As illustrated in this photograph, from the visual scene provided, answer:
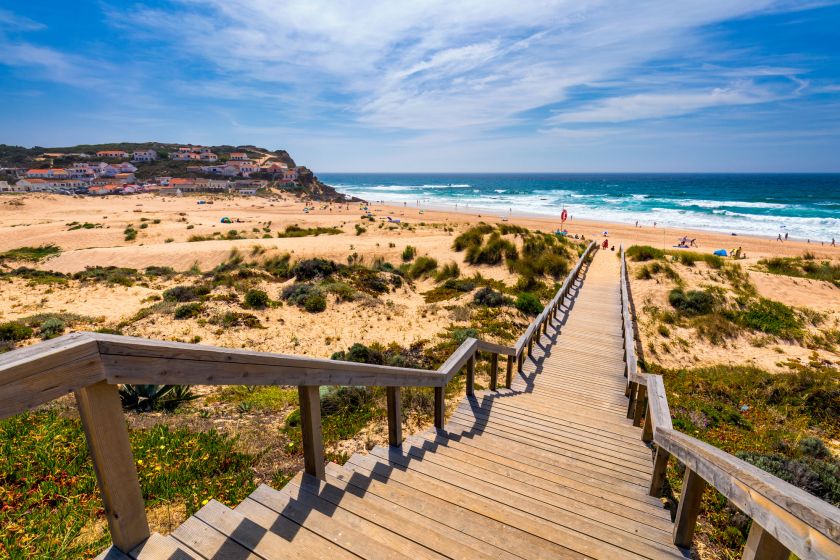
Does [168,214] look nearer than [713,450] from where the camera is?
No

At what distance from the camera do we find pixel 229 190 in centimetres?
8512

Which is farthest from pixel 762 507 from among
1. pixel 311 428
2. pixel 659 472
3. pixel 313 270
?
pixel 313 270

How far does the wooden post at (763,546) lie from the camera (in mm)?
1749

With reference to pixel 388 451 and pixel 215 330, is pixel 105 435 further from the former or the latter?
pixel 215 330

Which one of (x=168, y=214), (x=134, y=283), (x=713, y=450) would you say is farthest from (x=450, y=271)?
(x=168, y=214)

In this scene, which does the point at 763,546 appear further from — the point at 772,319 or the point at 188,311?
the point at 772,319

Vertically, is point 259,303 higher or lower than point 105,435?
lower

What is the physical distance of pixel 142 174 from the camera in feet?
320

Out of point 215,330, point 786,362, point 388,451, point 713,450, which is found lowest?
point 786,362

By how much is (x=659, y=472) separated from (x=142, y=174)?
119 metres

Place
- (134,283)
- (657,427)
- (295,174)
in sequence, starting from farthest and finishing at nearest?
1. (295,174)
2. (134,283)
3. (657,427)

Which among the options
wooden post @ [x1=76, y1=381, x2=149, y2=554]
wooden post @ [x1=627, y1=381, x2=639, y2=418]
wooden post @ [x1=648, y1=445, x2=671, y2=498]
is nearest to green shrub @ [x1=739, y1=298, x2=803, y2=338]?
wooden post @ [x1=627, y1=381, x2=639, y2=418]

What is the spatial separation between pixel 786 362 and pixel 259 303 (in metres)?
15.4

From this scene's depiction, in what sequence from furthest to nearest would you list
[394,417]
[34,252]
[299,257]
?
1. [34,252]
2. [299,257]
3. [394,417]
